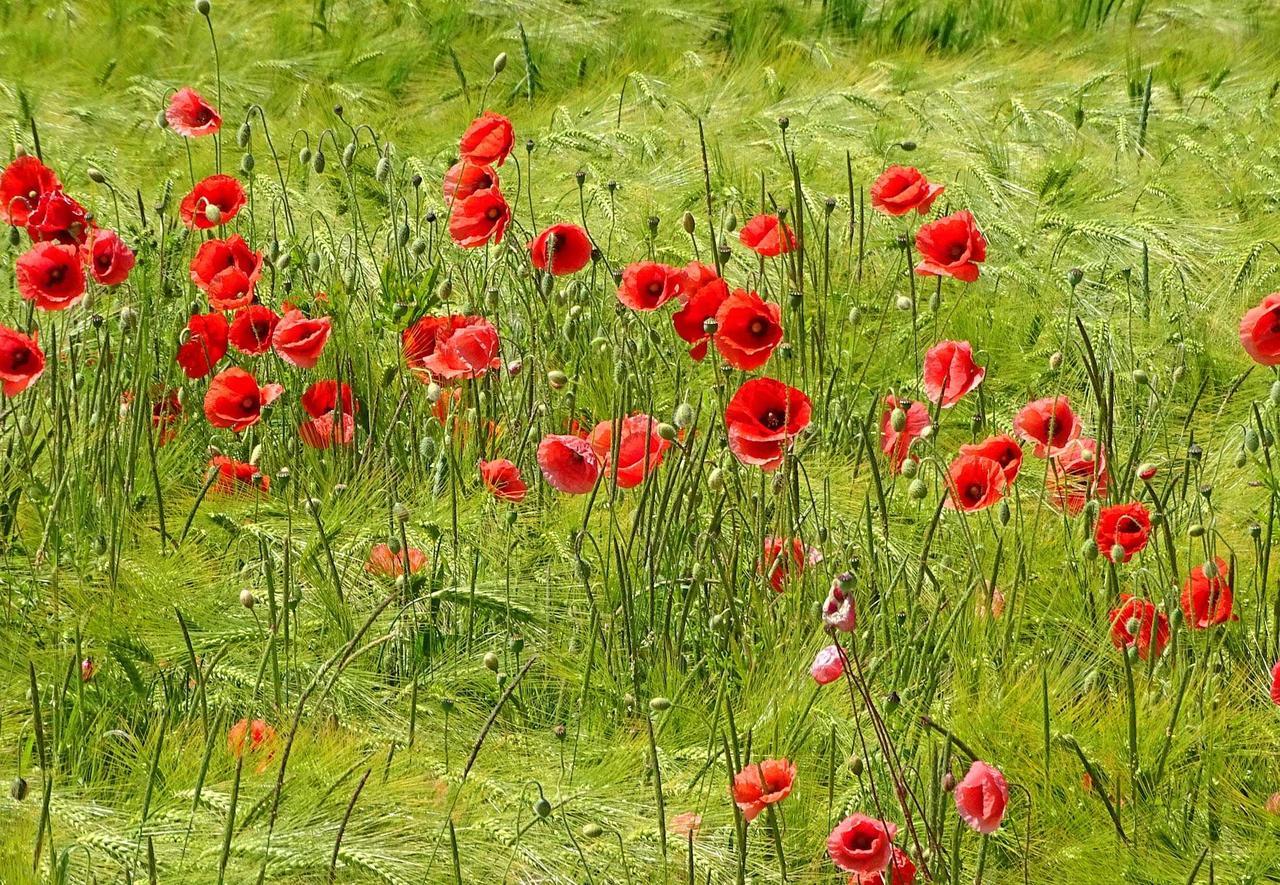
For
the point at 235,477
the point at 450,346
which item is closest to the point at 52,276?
the point at 235,477

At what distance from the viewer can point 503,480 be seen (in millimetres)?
2045

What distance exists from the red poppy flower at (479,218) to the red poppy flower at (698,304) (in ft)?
1.02

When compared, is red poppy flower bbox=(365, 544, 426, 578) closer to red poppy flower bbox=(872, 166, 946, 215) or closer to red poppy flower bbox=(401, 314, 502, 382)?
red poppy flower bbox=(401, 314, 502, 382)

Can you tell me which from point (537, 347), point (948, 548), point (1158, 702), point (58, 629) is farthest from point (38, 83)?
point (1158, 702)

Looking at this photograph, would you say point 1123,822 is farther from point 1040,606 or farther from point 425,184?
point 425,184

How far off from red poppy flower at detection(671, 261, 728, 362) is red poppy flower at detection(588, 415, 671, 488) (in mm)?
145

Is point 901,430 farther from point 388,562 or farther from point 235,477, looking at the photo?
point 235,477

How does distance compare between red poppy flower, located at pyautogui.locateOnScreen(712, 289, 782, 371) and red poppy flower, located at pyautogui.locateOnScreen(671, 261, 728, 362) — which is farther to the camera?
red poppy flower, located at pyautogui.locateOnScreen(671, 261, 728, 362)

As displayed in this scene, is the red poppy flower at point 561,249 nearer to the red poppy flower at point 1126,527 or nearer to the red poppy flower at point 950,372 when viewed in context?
the red poppy flower at point 950,372

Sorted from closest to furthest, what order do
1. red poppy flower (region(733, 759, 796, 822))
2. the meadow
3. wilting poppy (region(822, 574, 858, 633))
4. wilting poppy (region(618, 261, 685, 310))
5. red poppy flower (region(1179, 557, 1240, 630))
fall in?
1. wilting poppy (region(822, 574, 858, 633))
2. red poppy flower (region(733, 759, 796, 822))
3. the meadow
4. red poppy flower (region(1179, 557, 1240, 630))
5. wilting poppy (region(618, 261, 685, 310))

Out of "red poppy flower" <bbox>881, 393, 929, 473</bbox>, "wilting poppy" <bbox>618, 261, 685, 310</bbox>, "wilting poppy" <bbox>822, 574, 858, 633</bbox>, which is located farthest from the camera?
"wilting poppy" <bbox>618, 261, 685, 310</bbox>

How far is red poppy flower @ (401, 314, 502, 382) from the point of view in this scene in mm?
2025

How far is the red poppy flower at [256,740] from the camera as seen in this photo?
5.40 ft

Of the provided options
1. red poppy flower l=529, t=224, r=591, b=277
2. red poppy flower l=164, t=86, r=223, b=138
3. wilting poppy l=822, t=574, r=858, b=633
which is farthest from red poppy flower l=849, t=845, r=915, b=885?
red poppy flower l=164, t=86, r=223, b=138
